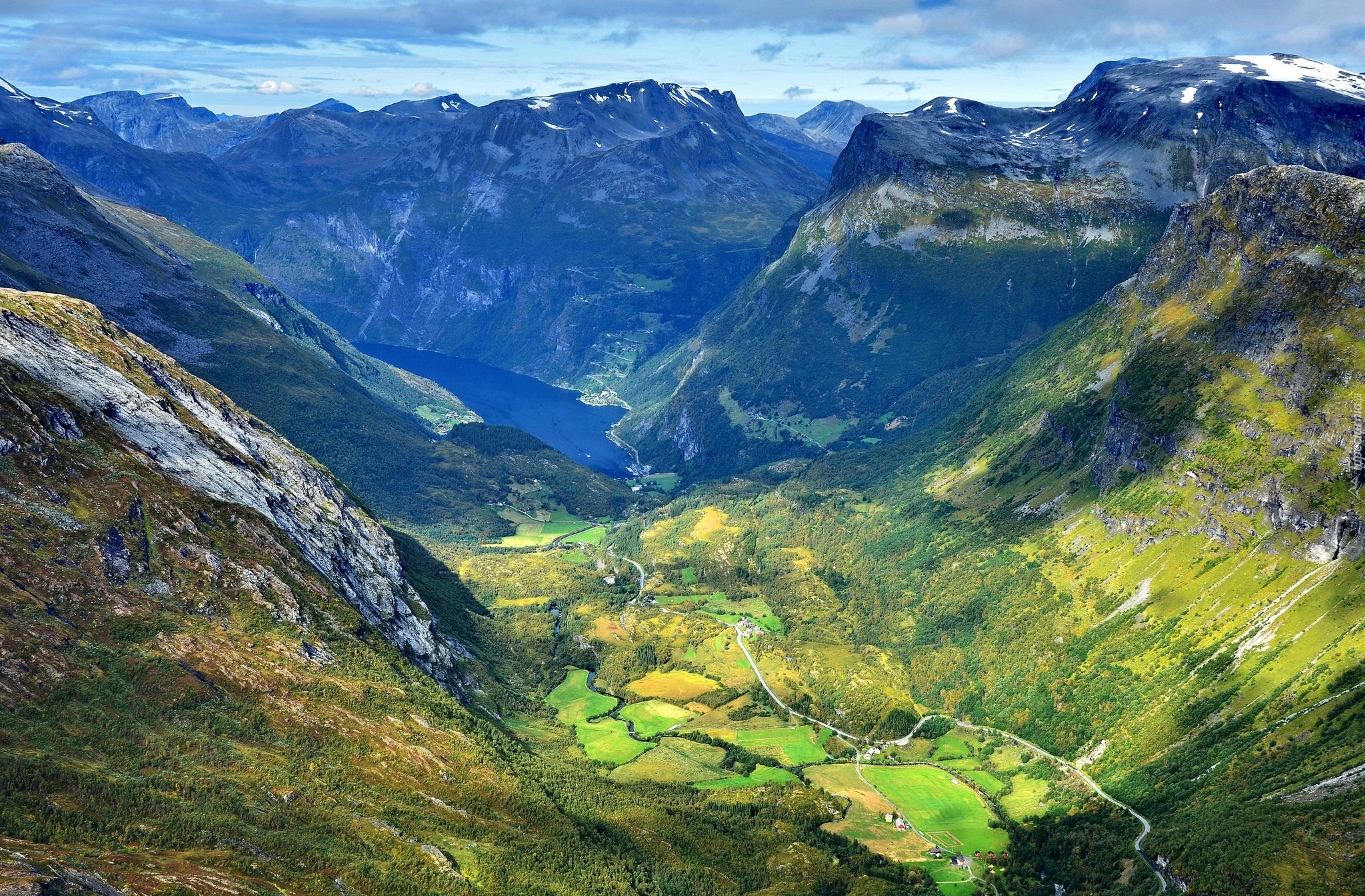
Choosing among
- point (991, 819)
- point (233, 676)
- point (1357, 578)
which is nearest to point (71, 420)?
point (233, 676)

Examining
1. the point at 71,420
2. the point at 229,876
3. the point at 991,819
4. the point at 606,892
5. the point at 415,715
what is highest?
the point at 71,420

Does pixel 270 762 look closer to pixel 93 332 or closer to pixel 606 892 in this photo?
pixel 606 892

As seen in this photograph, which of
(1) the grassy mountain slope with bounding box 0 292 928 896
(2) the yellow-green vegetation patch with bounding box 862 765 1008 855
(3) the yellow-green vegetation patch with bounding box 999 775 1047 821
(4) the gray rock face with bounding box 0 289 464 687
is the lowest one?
(2) the yellow-green vegetation patch with bounding box 862 765 1008 855

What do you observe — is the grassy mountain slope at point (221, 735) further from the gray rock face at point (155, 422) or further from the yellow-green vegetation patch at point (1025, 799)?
the yellow-green vegetation patch at point (1025, 799)

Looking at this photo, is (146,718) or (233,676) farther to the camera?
(233,676)

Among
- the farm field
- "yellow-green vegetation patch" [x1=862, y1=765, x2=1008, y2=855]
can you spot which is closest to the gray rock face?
the farm field

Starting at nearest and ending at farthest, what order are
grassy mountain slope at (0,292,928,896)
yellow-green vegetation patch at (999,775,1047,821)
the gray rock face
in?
grassy mountain slope at (0,292,928,896) < the gray rock face < yellow-green vegetation patch at (999,775,1047,821)

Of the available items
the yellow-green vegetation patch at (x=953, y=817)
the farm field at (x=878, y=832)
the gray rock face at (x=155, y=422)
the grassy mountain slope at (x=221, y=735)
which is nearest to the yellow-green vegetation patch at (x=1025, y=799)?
the yellow-green vegetation patch at (x=953, y=817)

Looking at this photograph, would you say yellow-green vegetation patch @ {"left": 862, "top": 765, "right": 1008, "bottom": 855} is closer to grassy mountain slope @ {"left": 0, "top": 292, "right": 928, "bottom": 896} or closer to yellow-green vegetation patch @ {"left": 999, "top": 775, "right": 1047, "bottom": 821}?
yellow-green vegetation patch @ {"left": 999, "top": 775, "right": 1047, "bottom": 821}

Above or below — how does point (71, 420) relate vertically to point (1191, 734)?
above
